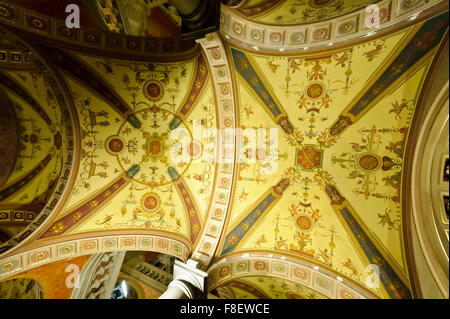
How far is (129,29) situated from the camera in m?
6.04

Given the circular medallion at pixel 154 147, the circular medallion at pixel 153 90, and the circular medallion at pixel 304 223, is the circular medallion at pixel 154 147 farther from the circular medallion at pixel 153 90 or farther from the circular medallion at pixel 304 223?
the circular medallion at pixel 304 223

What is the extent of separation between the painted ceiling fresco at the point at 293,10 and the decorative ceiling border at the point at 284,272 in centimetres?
543

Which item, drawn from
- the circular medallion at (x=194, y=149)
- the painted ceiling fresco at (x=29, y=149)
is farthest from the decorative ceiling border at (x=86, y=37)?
the circular medallion at (x=194, y=149)

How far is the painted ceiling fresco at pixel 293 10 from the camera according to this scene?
164 inches

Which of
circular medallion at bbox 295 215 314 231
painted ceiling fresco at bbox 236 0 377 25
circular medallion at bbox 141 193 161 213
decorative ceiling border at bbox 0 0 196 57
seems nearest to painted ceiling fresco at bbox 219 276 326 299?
circular medallion at bbox 295 215 314 231

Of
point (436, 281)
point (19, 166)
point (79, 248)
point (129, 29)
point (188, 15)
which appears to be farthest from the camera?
point (19, 166)

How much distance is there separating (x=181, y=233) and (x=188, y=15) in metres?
5.34

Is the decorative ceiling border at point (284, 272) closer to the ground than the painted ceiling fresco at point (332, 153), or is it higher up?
closer to the ground

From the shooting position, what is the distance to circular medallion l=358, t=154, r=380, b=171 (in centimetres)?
443

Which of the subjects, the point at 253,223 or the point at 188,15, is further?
the point at 253,223

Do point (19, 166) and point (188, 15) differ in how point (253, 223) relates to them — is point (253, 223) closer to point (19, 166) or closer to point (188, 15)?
point (188, 15)

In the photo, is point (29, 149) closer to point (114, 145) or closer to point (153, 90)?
point (114, 145)

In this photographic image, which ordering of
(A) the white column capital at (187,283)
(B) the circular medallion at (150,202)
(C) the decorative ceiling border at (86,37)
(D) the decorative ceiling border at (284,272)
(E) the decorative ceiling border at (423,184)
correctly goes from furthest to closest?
1. (B) the circular medallion at (150,202)
2. (D) the decorative ceiling border at (284,272)
3. (A) the white column capital at (187,283)
4. (C) the decorative ceiling border at (86,37)
5. (E) the decorative ceiling border at (423,184)

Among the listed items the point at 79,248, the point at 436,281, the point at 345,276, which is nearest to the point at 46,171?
the point at 79,248
